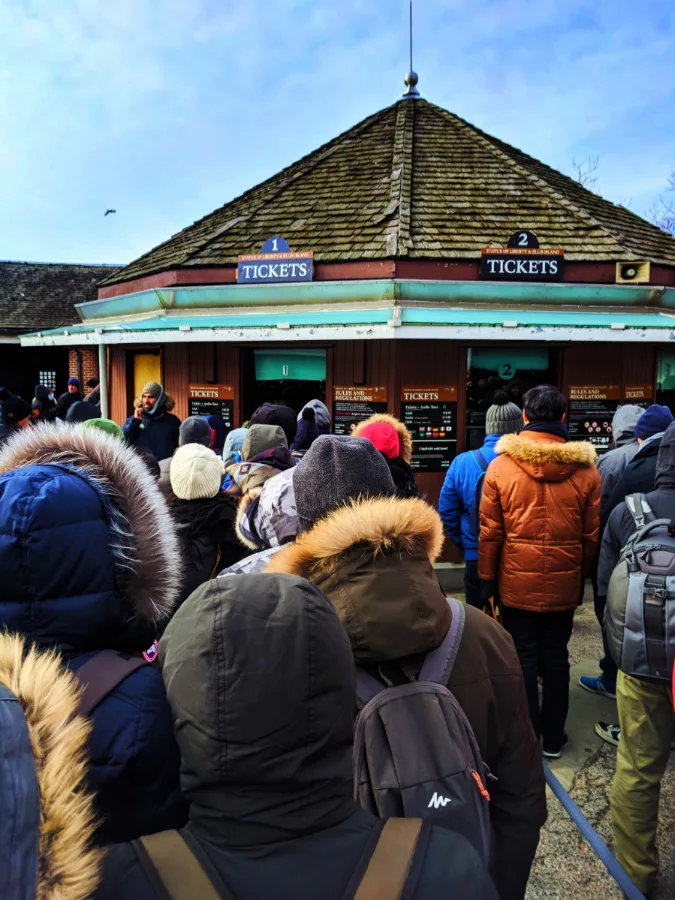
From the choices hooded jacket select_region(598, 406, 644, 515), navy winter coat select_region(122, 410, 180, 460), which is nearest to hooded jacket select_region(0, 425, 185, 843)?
hooded jacket select_region(598, 406, 644, 515)

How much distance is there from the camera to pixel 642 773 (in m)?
2.73

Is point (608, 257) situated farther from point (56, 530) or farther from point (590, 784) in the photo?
point (56, 530)

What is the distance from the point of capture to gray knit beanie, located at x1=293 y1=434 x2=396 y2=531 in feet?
6.63

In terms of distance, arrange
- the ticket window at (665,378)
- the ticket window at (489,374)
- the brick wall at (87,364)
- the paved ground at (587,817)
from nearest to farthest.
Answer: the paved ground at (587,817), the ticket window at (489,374), the ticket window at (665,378), the brick wall at (87,364)

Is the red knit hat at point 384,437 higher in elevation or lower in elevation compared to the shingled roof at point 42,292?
lower

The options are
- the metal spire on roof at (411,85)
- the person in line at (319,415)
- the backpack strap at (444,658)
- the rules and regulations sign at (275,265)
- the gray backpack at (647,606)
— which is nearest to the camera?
the backpack strap at (444,658)

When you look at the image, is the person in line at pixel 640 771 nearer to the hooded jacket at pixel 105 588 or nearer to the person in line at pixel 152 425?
the hooded jacket at pixel 105 588

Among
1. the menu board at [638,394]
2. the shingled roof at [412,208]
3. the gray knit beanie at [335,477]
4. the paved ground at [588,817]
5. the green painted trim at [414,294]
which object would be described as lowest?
the paved ground at [588,817]

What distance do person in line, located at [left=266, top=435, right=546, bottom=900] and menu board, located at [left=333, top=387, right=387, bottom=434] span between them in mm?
5603

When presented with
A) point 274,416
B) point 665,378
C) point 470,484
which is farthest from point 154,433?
point 665,378

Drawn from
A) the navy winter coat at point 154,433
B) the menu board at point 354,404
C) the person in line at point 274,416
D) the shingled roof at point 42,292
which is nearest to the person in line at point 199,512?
the person in line at point 274,416

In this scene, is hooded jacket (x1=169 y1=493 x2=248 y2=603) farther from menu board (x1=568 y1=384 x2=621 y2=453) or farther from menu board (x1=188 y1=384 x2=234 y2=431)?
menu board (x1=568 y1=384 x2=621 y2=453)

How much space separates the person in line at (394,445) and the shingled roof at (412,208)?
4.20 metres

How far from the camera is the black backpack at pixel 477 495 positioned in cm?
459
